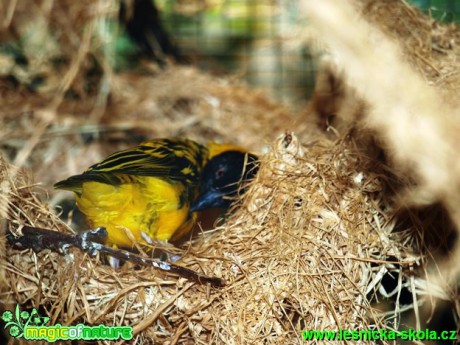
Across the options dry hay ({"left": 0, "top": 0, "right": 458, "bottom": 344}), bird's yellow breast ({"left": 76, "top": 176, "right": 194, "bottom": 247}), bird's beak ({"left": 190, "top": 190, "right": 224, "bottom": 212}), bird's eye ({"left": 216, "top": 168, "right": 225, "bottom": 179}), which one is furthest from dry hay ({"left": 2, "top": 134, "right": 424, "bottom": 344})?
bird's eye ({"left": 216, "top": 168, "right": 225, "bottom": 179})

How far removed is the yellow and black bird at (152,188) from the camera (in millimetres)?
2346

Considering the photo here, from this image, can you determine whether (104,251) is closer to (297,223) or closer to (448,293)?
(297,223)

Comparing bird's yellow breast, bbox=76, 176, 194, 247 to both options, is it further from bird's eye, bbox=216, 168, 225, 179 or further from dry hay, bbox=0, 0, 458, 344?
bird's eye, bbox=216, 168, 225, 179

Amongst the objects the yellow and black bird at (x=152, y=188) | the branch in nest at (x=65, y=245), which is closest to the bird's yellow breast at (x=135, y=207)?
the yellow and black bird at (x=152, y=188)

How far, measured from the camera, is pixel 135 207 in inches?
96.1

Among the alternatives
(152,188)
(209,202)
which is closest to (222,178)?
(209,202)

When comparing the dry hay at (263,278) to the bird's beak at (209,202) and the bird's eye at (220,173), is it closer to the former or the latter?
the bird's beak at (209,202)

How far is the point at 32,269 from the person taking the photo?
203cm

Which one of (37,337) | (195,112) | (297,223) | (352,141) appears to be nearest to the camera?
(37,337)

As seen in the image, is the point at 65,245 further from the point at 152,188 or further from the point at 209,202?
the point at 209,202

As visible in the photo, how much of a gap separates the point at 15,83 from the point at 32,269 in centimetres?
265

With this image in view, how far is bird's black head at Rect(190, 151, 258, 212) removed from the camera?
271cm

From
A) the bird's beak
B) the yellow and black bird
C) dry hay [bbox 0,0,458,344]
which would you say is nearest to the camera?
dry hay [bbox 0,0,458,344]

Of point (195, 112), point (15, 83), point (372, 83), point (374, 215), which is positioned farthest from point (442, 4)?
point (15, 83)
